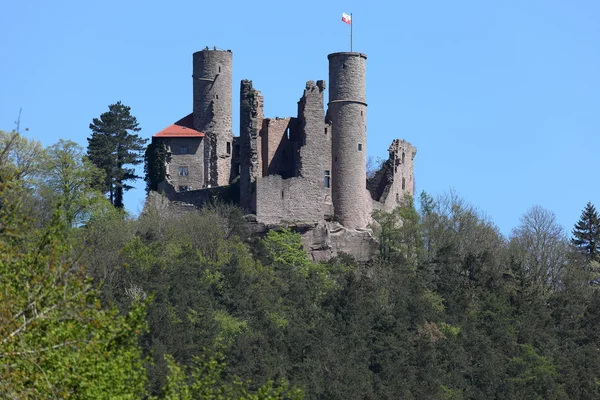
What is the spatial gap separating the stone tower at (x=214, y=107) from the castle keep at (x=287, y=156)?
0.04 m

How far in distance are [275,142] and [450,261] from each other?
8.25 meters

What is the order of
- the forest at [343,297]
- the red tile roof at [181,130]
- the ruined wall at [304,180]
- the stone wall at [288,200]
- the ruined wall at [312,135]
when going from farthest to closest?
the red tile roof at [181,130], the ruined wall at [312,135], the ruined wall at [304,180], the stone wall at [288,200], the forest at [343,297]

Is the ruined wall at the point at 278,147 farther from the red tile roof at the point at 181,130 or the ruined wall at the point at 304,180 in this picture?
the red tile roof at the point at 181,130

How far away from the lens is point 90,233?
185 feet

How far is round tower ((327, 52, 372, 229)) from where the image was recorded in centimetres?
6025

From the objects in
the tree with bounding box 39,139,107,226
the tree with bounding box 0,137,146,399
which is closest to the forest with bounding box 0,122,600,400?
the tree with bounding box 39,139,107,226

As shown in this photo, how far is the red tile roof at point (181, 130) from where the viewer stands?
204 ft

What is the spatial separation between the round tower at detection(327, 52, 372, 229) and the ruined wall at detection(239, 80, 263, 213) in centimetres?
283

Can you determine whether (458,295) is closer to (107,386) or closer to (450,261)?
(450,261)

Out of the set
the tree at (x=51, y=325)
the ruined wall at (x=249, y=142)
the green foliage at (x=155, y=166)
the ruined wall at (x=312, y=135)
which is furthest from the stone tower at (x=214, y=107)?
the tree at (x=51, y=325)

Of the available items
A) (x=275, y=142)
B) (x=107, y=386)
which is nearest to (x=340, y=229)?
(x=275, y=142)

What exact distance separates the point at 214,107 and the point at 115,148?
4.46 meters

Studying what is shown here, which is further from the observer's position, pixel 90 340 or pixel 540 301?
pixel 540 301

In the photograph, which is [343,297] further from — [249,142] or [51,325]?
[51,325]
